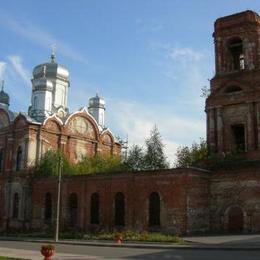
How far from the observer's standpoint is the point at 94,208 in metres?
37.9

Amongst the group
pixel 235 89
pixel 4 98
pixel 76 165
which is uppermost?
pixel 4 98

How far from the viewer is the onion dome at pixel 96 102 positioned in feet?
186

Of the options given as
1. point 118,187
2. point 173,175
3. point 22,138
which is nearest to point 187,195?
point 173,175

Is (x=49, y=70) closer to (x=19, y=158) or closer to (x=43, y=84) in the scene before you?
(x=43, y=84)

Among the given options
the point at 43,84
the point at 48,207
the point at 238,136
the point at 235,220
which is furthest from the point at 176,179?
the point at 43,84

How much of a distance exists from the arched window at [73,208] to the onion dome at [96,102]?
1893 cm

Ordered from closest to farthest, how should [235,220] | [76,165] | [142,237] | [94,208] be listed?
[142,237], [235,220], [94,208], [76,165]

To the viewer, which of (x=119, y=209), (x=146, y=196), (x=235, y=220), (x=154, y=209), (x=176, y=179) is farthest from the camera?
(x=119, y=209)

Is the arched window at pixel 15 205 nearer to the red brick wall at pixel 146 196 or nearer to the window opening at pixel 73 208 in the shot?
the red brick wall at pixel 146 196

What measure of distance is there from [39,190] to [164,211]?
→ 1420 cm

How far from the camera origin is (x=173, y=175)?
32.7 metres

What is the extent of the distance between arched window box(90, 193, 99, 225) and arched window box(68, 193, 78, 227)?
179 centimetres

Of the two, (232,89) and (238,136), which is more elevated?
(232,89)

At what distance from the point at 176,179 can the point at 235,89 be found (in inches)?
357
